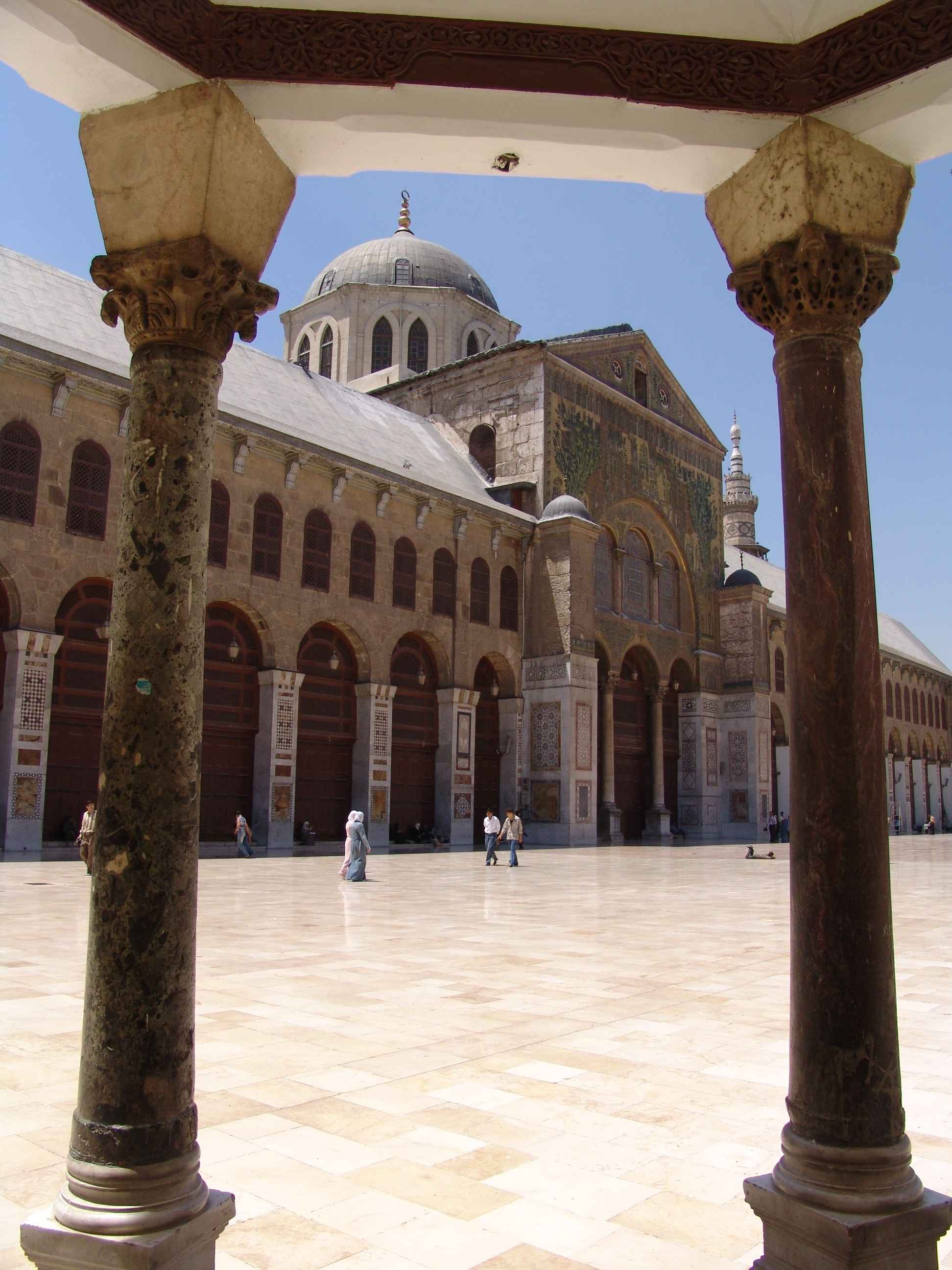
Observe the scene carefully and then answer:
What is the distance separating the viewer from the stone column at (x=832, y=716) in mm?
3105

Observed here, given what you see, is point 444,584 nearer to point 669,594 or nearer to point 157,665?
point 669,594

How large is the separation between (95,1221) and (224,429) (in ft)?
63.9

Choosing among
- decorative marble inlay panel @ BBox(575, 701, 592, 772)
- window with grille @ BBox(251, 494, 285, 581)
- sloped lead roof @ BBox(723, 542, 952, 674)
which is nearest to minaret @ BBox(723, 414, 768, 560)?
sloped lead roof @ BBox(723, 542, 952, 674)

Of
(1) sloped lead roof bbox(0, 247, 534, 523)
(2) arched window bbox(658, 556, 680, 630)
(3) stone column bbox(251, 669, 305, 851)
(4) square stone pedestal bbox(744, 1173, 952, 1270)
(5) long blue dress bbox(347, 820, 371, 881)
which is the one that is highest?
(1) sloped lead roof bbox(0, 247, 534, 523)

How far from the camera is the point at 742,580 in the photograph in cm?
3600

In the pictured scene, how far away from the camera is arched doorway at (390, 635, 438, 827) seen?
25.2 m

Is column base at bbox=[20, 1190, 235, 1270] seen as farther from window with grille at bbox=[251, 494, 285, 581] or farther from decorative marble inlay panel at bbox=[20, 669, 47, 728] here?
window with grille at bbox=[251, 494, 285, 581]

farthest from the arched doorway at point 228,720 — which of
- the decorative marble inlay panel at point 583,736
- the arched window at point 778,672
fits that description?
the arched window at point 778,672

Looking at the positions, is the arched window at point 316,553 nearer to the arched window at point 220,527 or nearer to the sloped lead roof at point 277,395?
the sloped lead roof at point 277,395

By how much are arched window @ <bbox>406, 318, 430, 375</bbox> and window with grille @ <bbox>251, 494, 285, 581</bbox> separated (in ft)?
53.2

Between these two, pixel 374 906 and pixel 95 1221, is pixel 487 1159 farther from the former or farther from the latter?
pixel 374 906

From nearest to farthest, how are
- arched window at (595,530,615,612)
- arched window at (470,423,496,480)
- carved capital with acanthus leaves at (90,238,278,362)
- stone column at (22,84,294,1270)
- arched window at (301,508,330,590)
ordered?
stone column at (22,84,294,1270)
carved capital with acanthus leaves at (90,238,278,362)
arched window at (301,508,330,590)
arched window at (595,530,615,612)
arched window at (470,423,496,480)

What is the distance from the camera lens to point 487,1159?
3.89 meters

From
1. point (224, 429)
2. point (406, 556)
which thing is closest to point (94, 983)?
point (224, 429)
